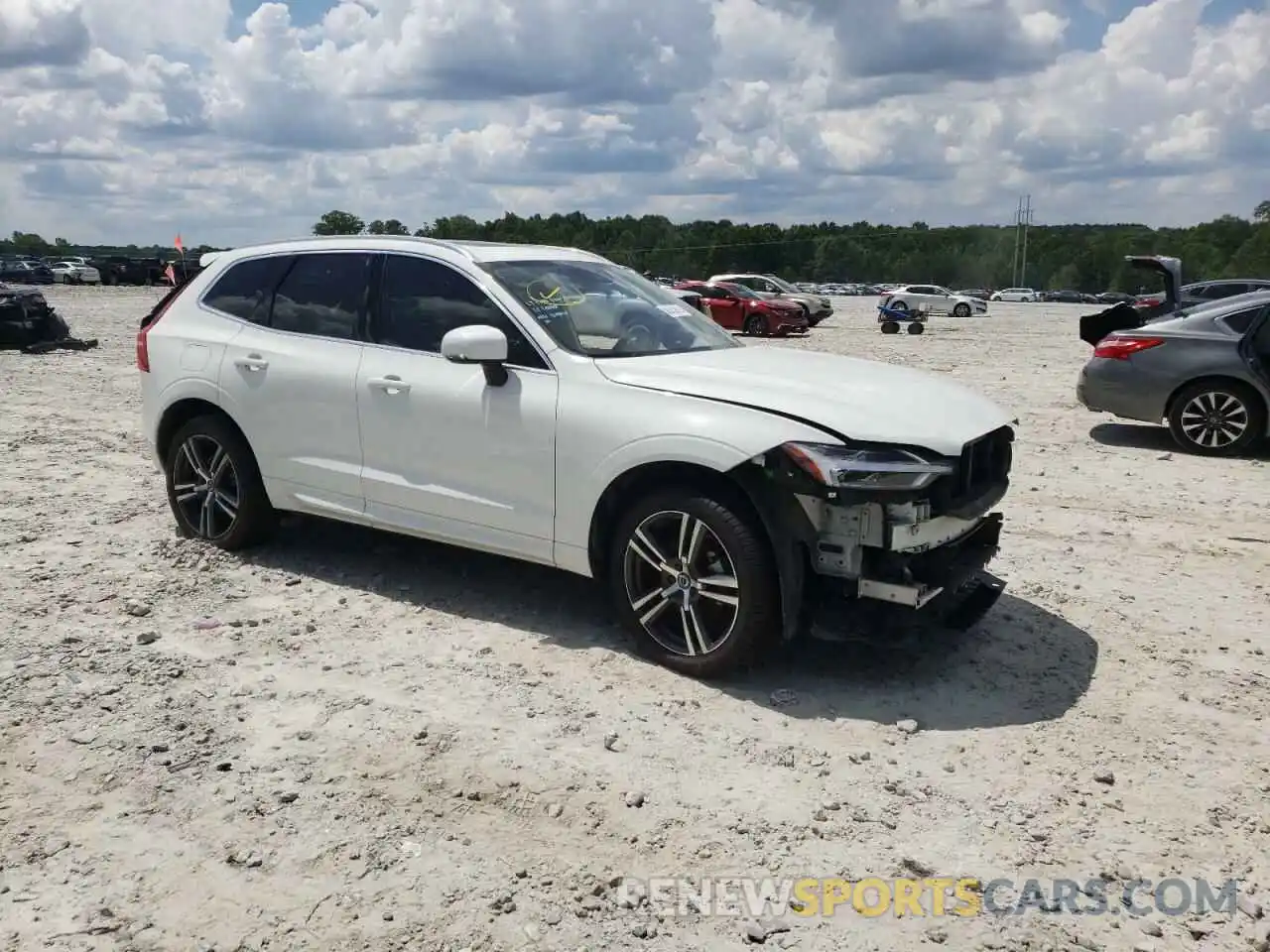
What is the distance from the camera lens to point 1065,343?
88.7ft

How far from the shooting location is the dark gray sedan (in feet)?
32.0

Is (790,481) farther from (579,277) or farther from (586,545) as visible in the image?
(579,277)

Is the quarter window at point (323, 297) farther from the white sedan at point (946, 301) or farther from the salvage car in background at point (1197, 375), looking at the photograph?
the white sedan at point (946, 301)

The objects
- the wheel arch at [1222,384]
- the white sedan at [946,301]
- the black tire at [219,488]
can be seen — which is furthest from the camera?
the white sedan at [946,301]

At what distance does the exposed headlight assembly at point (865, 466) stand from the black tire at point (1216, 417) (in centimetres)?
694

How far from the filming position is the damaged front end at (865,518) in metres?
4.18

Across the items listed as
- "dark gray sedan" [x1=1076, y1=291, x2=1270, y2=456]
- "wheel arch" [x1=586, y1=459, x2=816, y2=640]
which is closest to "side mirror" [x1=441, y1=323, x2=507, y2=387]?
"wheel arch" [x1=586, y1=459, x2=816, y2=640]

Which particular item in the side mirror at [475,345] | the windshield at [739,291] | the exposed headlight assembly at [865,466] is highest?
the windshield at [739,291]

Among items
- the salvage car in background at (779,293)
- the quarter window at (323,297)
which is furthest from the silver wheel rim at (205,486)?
the salvage car in background at (779,293)

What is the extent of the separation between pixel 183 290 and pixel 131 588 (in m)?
1.90

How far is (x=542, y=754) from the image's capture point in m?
4.03

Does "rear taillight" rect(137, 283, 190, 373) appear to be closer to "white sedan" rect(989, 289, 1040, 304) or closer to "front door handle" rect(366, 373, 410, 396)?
"front door handle" rect(366, 373, 410, 396)

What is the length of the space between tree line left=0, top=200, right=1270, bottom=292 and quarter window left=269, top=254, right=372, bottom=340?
301 ft

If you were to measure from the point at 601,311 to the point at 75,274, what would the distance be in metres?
66.4
